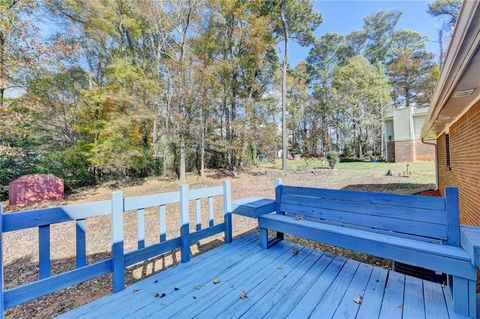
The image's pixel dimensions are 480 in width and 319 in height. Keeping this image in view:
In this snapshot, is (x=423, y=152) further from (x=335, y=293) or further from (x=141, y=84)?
(x=335, y=293)

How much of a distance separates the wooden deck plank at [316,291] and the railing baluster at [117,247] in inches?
61.2

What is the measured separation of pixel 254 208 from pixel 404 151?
1996cm

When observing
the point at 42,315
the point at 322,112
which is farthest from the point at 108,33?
the point at 322,112

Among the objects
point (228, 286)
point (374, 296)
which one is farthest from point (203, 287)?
point (374, 296)

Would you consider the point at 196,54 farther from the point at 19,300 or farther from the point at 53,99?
the point at 19,300

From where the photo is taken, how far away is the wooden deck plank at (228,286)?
181 centimetres

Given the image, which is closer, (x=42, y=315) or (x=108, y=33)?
(x=42, y=315)

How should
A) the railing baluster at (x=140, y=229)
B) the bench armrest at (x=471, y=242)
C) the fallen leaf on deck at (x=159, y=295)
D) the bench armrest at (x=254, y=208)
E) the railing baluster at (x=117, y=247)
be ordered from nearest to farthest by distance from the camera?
1. the bench armrest at (x=471, y=242)
2. the fallen leaf on deck at (x=159, y=295)
3. the railing baluster at (x=117, y=247)
4. the railing baluster at (x=140, y=229)
5. the bench armrest at (x=254, y=208)

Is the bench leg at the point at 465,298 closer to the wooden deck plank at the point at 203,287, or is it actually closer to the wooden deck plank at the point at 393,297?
the wooden deck plank at the point at 393,297

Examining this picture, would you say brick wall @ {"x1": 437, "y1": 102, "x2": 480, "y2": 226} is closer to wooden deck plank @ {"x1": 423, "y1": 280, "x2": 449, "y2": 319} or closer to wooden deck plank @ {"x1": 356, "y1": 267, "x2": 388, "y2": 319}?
wooden deck plank @ {"x1": 423, "y1": 280, "x2": 449, "y2": 319}

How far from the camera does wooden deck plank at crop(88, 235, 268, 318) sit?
1.87m

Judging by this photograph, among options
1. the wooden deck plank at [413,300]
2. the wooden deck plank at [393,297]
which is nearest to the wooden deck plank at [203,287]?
the wooden deck plank at [393,297]

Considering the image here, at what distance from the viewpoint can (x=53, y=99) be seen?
361 inches

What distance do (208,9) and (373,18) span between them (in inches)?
897
